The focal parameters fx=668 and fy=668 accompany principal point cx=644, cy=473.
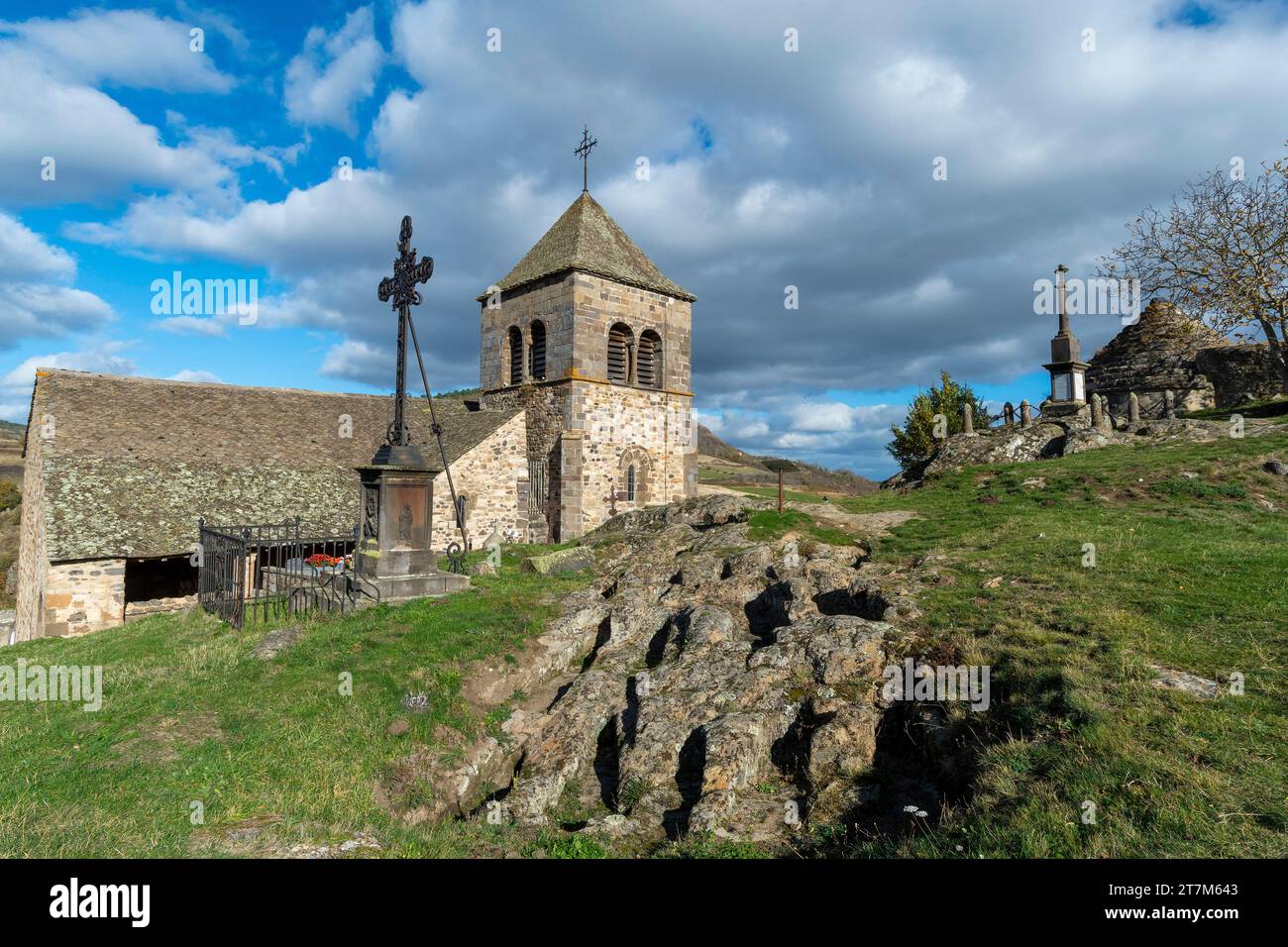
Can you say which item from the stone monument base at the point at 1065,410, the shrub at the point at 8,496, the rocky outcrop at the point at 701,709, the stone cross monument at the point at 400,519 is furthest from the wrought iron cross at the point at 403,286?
the shrub at the point at 8,496

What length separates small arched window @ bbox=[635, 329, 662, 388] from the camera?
26047 millimetres

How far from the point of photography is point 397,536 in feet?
44.7

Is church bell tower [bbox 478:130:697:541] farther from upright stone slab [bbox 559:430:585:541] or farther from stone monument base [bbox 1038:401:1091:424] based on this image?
stone monument base [bbox 1038:401:1091:424]

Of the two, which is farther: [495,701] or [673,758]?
[495,701]

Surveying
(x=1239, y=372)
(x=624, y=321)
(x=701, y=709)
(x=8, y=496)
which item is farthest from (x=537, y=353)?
(x=8, y=496)

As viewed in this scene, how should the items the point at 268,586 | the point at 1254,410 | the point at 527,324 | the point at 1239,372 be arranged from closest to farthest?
the point at 268,586
the point at 1254,410
the point at 527,324
the point at 1239,372

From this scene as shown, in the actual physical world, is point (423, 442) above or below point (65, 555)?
above
